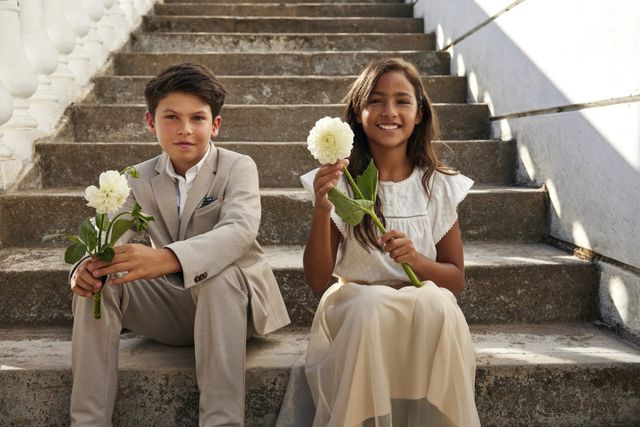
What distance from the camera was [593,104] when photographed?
2453 millimetres

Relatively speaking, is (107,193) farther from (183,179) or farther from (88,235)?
(183,179)

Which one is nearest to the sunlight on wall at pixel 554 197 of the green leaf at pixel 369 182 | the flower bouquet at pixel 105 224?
the green leaf at pixel 369 182

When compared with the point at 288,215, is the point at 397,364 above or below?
below

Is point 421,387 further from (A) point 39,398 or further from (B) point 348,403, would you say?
(A) point 39,398

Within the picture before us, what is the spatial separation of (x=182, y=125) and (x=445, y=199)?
0.90m

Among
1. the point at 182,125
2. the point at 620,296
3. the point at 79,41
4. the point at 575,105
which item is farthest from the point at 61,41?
the point at 620,296

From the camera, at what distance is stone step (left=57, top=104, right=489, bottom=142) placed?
142 inches

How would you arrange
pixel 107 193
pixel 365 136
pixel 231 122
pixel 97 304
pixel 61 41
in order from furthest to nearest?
pixel 231 122 → pixel 61 41 → pixel 365 136 → pixel 97 304 → pixel 107 193

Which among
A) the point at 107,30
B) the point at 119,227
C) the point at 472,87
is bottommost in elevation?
the point at 119,227

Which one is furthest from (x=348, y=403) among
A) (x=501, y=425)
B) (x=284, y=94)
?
(x=284, y=94)

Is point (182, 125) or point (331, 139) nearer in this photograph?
point (331, 139)

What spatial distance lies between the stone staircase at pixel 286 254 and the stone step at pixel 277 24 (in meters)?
0.02

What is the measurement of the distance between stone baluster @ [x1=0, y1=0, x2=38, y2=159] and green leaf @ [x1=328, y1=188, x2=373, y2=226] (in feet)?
5.95

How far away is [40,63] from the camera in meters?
3.11
